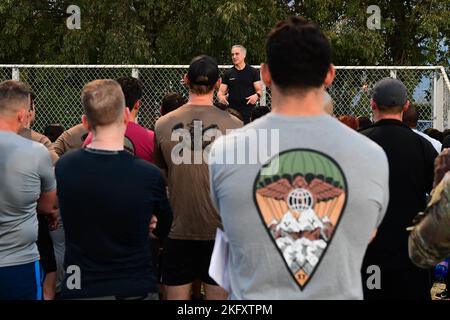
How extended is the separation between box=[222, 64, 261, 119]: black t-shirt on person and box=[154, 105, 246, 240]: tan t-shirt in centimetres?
547

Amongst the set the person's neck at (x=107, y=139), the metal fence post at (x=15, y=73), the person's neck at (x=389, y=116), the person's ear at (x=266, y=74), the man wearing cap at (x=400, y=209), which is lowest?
the man wearing cap at (x=400, y=209)

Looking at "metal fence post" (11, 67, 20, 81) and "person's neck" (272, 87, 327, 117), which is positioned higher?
"metal fence post" (11, 67, 20, 81)

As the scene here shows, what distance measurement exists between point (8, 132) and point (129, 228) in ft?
4.11

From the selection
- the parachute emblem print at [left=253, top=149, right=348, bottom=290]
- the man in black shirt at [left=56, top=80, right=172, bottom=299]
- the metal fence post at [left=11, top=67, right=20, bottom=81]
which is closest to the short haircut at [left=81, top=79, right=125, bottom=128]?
the man in black shirt at [left=56, top=80, right=172, bottom=299]

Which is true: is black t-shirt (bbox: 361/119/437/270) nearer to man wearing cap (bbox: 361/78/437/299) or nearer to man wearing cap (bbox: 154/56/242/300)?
man wearing cap (bbox: 361/78/437/299)

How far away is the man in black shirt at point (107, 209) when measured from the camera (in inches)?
133

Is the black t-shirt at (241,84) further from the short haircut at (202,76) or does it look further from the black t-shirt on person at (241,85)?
the short haircut at (202,76)

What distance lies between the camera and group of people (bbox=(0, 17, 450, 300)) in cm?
250

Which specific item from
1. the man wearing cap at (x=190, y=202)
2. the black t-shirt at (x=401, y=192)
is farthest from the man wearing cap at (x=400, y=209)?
the man wearing cap at (x=190, y=202)

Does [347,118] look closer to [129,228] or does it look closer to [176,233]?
[176,233]

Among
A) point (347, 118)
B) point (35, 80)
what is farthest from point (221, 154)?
point (35, 80)

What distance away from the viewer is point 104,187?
11.0 feet
